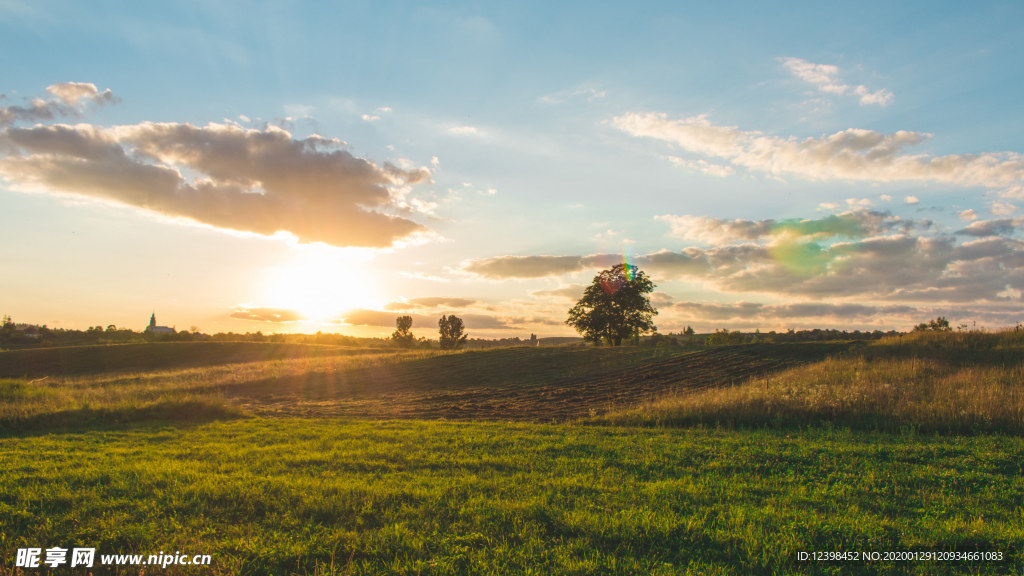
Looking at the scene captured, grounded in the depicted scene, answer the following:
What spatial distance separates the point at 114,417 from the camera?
18312mm

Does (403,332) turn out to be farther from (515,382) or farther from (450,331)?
(515,382)

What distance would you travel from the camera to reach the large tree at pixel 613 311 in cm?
6525

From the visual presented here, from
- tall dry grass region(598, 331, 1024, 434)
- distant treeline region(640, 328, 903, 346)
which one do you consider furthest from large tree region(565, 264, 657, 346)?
tall dry grass region(598, 331, 1024, 434)

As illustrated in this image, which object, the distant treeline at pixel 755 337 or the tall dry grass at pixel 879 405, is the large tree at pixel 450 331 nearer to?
the distant treeline at pixel 755 337

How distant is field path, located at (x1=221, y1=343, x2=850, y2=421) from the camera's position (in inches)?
938

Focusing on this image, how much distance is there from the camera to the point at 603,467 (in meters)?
9.86

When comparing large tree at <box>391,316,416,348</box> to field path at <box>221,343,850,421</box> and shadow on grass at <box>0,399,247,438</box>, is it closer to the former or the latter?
field path at <box>221,343,850,421</box>

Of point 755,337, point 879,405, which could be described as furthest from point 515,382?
point 755,337

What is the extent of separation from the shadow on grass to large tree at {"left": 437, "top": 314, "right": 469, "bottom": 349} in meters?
88.2

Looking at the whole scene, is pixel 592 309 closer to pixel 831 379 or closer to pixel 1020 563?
pixel 831 379

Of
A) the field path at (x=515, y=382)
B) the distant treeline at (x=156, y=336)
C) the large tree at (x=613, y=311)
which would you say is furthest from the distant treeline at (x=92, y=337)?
the field path at (x=515, y=382)

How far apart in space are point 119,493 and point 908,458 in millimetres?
15310

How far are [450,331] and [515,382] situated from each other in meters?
73.2

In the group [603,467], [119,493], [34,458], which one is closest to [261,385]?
[34,458]
